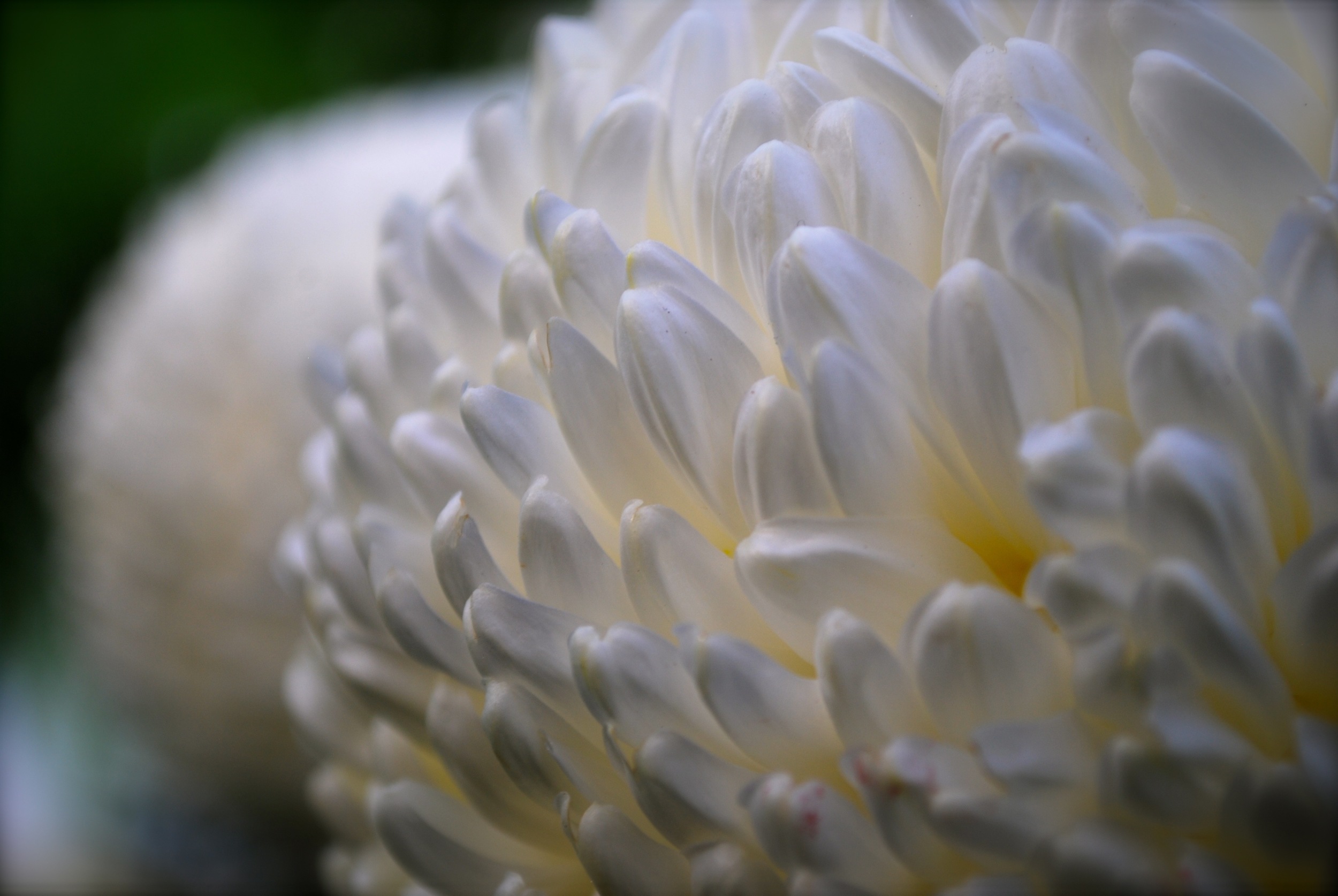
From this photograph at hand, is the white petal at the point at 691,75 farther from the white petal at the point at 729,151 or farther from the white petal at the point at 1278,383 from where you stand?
the white petal at the point at 1278,383

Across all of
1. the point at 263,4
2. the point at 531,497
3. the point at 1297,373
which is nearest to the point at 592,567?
the point at 531,497

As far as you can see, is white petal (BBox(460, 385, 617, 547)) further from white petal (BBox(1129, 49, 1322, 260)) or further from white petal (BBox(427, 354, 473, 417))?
white petal (BBox(1129, 49, 1322, 260))

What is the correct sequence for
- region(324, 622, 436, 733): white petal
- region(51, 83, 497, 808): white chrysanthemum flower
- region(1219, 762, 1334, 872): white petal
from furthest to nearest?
region(51, 83, 497, 808): white chrysanthemum flower < region(324, 622, 436, 733): white petal < region(1219, 762, 1334, 872): white petal

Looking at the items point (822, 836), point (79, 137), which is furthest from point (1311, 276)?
point (79, 137)

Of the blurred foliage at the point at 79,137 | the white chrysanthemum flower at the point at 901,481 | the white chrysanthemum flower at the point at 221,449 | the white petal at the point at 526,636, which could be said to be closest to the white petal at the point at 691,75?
the white chrysanthemum flower at the point at 901,481

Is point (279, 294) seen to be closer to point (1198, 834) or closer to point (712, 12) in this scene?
point (712, 12)

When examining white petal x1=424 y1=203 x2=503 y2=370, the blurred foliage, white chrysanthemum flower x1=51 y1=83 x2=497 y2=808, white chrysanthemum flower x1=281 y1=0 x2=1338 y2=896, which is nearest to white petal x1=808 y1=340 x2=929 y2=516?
white chrysanthemum flower x1=281 y1=0 x2=1338 y2=896
